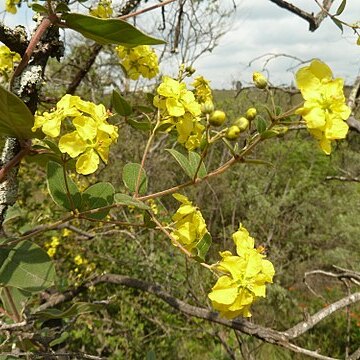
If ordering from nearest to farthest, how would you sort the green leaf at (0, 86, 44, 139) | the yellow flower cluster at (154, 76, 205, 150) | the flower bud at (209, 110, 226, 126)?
the green leaf at (0, 86, 44, 139) < the flower bud at (209, 110, 226, 126) < the yellow flower cluster at (154, 76, 205, 150)

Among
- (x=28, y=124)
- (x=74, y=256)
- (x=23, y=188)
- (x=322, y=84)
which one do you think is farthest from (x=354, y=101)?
(x=23, y=188)

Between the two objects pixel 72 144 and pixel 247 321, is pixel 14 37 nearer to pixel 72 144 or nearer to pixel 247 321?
pixel 72 144

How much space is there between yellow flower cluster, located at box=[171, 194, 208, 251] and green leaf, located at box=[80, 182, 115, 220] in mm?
113

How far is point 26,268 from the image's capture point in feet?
2.22

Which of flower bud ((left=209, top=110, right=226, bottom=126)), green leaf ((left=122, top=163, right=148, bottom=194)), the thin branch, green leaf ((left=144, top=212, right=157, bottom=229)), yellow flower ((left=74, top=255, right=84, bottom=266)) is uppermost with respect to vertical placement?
flower bud ((left=209, top=110, right=226, bottom=126))

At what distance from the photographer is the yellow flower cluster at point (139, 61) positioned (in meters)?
1.15

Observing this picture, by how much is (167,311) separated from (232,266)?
11.9 ft

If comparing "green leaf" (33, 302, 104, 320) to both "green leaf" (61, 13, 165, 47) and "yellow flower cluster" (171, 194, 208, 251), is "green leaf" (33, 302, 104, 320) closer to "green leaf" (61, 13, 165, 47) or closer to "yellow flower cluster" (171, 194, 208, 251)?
"yellow flower cluster" (171, 194, 208, 251)

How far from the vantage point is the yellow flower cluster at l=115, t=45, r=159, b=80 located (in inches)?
45.4

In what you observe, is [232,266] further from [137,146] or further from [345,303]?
[137,146]

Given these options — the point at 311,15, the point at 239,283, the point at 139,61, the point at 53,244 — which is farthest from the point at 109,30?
the point at 53,244

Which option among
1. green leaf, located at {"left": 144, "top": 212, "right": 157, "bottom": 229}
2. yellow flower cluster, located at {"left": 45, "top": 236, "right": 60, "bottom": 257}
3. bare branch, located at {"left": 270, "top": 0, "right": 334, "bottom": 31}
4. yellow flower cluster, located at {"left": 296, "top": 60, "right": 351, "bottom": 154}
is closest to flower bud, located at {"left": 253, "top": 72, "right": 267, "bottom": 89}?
yellow flower cluster, located at {"left": 296, "top": 60, "right": 351, "bottom": 154}

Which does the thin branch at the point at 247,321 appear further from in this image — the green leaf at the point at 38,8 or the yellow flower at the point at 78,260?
the yellow flower at the point at 78,260

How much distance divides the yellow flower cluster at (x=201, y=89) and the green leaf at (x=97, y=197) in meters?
0.37
